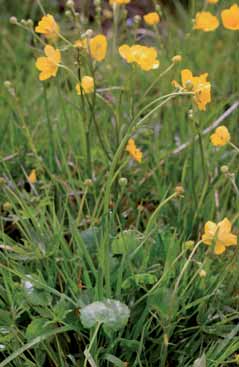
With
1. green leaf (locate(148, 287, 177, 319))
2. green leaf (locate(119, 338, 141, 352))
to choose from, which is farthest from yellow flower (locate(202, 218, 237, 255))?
green leaf (locate(119, 338, 141, 352))

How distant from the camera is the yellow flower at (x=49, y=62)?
1465 millimetres

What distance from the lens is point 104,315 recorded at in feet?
4.15

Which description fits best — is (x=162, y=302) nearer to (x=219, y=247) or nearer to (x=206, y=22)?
(x=219, y=247)

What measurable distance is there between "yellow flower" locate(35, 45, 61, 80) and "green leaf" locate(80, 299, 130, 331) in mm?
485

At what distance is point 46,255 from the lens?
1.46 metres

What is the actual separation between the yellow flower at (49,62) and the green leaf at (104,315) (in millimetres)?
485

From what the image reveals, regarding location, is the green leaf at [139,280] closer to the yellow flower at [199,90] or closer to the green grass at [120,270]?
the green grass at [120,270]

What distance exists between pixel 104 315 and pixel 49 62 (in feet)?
1.75

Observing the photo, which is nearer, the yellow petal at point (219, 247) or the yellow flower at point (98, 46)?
the yellow petal at point (219, 247)

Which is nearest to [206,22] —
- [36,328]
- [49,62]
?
[49,62]

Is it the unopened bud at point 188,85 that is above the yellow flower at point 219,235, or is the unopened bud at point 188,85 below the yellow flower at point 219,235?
above

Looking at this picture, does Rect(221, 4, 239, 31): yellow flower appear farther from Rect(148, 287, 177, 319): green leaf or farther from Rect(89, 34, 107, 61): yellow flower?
Rect(148, 287, 177, 319): green leaf

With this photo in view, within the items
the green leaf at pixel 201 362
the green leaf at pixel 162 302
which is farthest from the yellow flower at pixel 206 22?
the green leaf at pixel 201 362

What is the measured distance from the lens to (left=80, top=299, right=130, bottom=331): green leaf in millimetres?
1254
